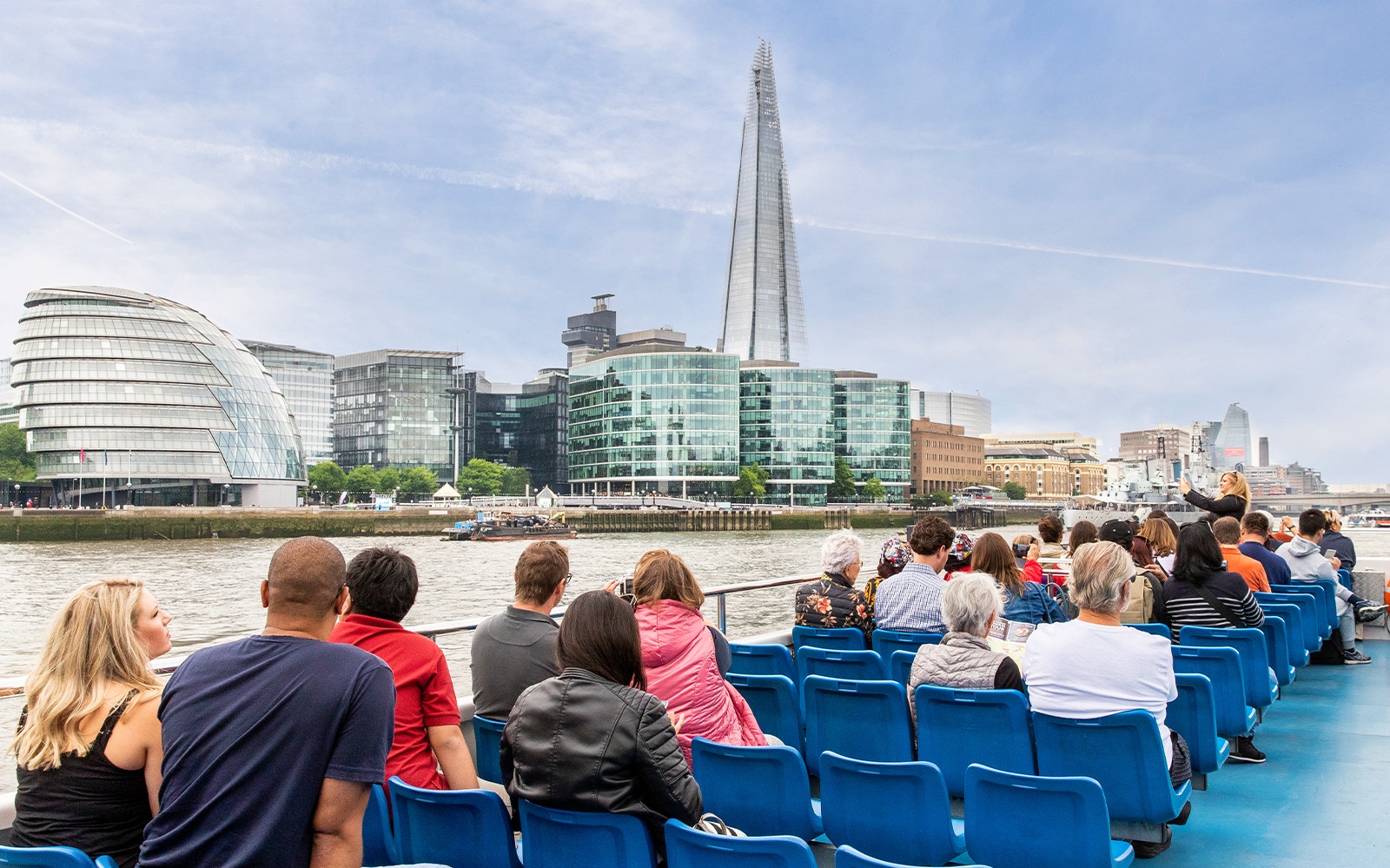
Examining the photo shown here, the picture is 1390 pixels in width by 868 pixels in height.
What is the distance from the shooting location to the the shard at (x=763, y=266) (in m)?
144

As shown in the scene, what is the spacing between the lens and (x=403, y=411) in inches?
5251

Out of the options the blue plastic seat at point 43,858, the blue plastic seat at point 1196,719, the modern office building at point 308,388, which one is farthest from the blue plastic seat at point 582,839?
the modern office building at point 308,388

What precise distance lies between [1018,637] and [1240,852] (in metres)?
1.39

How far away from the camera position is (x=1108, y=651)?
359cm

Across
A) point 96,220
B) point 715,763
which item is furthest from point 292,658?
point 96,220

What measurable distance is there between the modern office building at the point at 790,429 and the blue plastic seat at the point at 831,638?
102 m

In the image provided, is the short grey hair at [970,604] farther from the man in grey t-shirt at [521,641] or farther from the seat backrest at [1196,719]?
the man in grey t-shirt at [521,641]

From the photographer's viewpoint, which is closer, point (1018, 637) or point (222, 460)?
point (1018, 637)

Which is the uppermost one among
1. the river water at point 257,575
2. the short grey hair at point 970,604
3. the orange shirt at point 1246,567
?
the short grey hair at point 970,604

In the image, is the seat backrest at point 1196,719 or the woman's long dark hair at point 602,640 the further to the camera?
the seat backrest at point 1196,719

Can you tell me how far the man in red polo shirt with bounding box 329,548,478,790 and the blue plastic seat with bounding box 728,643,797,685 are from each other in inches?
76.7

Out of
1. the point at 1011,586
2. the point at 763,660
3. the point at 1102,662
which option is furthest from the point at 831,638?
the point at 1102,662

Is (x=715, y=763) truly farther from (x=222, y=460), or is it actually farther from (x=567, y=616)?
(x=222, y=460)

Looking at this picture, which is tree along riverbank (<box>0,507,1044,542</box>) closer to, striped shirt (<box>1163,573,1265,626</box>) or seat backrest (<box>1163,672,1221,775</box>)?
striped shirt (<box>1163,573,1265,626</box>)
